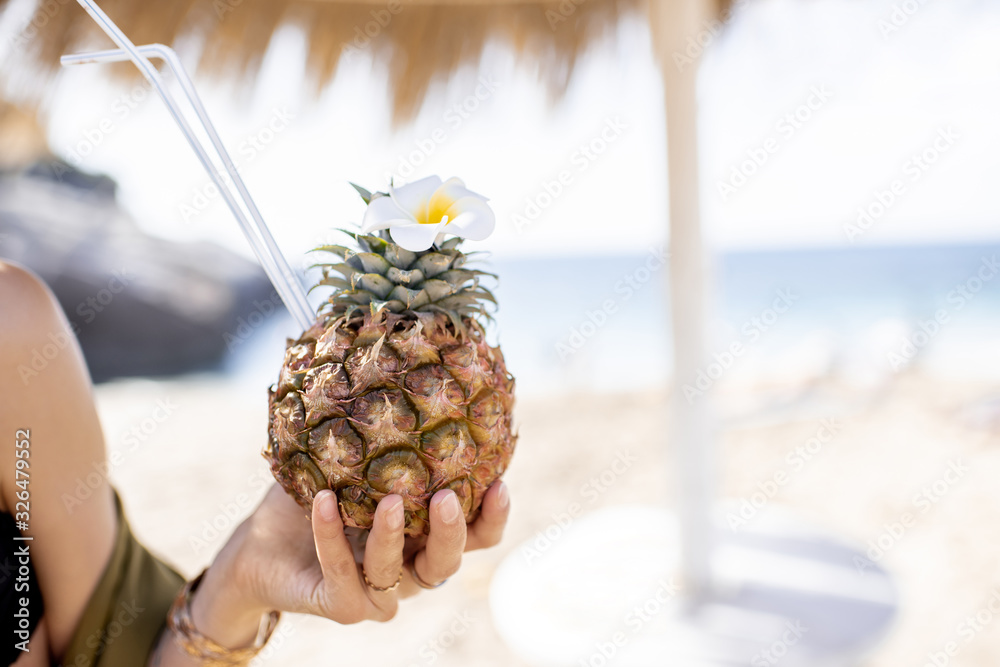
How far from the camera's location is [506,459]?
41.6 inches

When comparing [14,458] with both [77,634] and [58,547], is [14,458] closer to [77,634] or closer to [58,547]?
[58,547]

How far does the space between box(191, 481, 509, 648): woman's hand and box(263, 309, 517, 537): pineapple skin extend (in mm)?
45

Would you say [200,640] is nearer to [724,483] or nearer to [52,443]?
[52,443]

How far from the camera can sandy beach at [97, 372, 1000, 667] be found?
3500mm

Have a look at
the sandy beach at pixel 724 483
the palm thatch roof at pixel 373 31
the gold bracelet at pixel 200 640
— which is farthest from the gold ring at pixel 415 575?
the sandy beach at pixel 724 483

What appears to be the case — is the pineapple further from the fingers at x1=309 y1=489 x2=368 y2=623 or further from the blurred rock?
the blurred rock

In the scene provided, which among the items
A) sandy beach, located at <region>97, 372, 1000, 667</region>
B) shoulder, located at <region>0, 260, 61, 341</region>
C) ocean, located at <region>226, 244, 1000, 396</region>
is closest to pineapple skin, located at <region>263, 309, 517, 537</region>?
shoulder, located at <region>0, 260, 61, 341</region>

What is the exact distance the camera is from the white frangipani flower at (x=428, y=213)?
862mm

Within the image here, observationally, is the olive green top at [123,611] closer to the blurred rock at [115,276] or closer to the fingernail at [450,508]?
the fingernail at [450,508]

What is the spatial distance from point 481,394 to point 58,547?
942 mm

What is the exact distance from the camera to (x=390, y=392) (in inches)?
36.3

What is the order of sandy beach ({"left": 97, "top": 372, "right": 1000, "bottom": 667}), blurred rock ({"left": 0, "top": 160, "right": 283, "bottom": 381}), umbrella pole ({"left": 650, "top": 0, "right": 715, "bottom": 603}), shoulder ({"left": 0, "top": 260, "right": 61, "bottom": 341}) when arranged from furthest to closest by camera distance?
blurred rock ({"left": 0, "top": 160, "right": 283, "bottom": 381}) → sandy beach ({"left": 97, "top": 372, "right": 1000, "bottom": 667}) → umbrella pole ({"left": 650, "top": 0, "right": 715, "bottom": 603}) → shoulder ({"left": 0, "top": 260, "right": 61, "bottom": 341})

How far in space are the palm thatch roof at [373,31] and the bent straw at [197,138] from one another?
4.17ft

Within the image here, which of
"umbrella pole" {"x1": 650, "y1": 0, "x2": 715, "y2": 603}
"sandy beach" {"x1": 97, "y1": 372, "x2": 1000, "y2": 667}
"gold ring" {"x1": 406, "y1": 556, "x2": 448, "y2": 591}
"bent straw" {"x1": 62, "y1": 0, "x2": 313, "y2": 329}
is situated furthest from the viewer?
"sandy beach" {"x1": 97, "y1": 372, "x2": 1000, "y2": 667}
